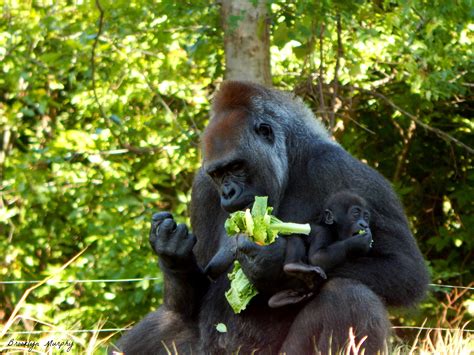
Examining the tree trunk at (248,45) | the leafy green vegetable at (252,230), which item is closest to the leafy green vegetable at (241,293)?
the leafy green vegetable at (252,230)

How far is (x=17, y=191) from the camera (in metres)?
8.75

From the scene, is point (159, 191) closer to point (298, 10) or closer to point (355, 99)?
point (355, 99)

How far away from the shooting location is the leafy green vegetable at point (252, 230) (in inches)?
168

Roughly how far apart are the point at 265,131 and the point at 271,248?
805 mm

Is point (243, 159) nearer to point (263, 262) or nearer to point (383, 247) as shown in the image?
point (263, 262)

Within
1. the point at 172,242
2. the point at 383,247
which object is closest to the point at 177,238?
the point at 172,242

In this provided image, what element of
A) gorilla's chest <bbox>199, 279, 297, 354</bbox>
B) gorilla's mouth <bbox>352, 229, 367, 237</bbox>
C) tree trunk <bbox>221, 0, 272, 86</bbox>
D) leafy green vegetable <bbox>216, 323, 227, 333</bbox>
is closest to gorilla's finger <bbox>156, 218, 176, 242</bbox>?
gorilla's chest <bbox>199, 279, 297, 354</bbox>

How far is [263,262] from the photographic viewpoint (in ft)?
14.3

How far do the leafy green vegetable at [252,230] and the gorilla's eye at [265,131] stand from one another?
549 mm

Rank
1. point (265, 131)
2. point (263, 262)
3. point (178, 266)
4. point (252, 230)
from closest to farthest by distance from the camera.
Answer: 1. point (252, 230)
2. point (263, 262)
3. point (178, 266)
4. point (265, 131)

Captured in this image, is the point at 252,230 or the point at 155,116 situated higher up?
the point at 155,116

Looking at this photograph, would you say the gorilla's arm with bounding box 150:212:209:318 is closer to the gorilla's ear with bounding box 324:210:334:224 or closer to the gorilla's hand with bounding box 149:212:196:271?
the gorilla's hand with bounding box 149:212:196:271

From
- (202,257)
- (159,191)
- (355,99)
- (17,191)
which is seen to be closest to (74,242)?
(159,191)

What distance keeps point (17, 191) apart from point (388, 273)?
5.25 m
